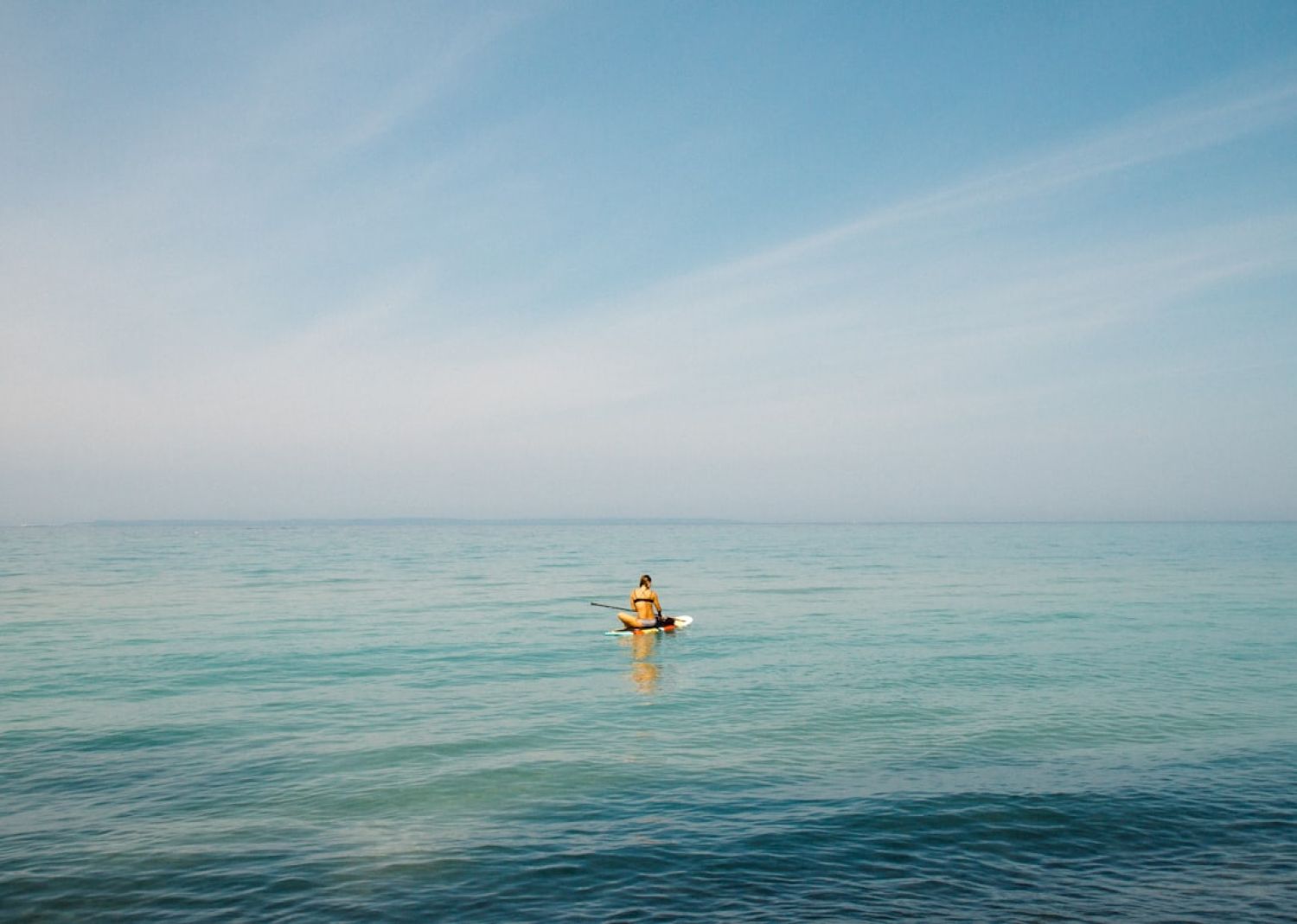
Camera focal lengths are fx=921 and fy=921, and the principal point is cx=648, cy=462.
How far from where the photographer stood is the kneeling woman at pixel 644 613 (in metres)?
36.5

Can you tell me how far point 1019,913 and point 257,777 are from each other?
12942 mm

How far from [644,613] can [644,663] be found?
21.2 feet

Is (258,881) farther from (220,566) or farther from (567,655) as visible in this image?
(220,566)

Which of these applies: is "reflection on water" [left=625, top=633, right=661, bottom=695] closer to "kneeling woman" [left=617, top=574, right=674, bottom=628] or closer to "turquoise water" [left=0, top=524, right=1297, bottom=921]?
"turquoise water" [left=0, top=524, right=1297, bottom=921]

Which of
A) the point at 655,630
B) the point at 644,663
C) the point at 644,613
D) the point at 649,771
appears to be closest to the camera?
the point at 649,771

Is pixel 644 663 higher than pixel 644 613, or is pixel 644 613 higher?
pixel 644 613

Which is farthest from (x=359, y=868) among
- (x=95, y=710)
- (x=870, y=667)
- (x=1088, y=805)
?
(x=870, y=667)

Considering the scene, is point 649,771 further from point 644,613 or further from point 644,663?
point 644,613

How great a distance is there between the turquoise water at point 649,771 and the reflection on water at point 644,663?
0.65 feet

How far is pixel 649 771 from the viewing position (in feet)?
55.4

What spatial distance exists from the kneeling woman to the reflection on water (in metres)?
0.48

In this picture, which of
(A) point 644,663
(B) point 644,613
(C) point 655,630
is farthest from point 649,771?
(C) point 655,630

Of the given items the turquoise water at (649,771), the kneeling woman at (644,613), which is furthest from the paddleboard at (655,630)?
the turquoise water at (649,771)

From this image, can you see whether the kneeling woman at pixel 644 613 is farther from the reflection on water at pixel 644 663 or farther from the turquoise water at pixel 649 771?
the turquoise water at pixel 649 771
